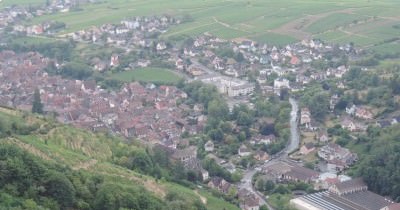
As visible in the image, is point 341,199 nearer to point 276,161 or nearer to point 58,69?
point 276,161

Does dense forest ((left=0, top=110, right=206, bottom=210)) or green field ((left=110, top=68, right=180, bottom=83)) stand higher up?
dense forest ((left=0, top=110, right=206, bottom=210))

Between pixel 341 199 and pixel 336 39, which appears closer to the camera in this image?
pixel 341 199

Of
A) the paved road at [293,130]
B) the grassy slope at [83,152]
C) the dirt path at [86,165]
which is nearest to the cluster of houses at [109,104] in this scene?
the paved road at [293,130]

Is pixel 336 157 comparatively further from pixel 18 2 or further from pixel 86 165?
pixel 18 2

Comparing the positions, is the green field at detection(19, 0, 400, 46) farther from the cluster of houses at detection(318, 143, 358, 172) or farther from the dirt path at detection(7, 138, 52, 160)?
the dirt path at detection(7, 138, 52, 160)

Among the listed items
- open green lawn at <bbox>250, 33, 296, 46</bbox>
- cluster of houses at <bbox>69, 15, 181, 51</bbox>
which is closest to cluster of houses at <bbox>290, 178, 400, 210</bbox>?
open green lawn at <bbox>250, 33, 296, 46</bbox>

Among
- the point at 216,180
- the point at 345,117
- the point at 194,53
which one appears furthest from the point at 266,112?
the point at 194,53

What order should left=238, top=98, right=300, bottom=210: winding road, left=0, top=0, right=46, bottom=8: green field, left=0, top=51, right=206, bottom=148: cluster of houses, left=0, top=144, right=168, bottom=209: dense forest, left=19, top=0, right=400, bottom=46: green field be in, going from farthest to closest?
left=0, top=0, right=46, bottom=8: green field < left=19, top=0, right=400, bottom=46: green field < left=0, top=51, right=206, bottom=148: cluster of houses < left=238, top=98, right=300, bottom=210: winding road < left=0, top=144, right=168, bottom=209: dense forest
